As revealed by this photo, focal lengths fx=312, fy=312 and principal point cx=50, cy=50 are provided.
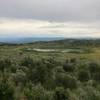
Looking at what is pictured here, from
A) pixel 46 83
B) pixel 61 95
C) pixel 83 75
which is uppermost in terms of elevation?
pixel 61 95

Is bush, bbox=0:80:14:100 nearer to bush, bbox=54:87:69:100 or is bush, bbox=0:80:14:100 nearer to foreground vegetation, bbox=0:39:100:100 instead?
foreground vegetation, bbox=0:39:100:100

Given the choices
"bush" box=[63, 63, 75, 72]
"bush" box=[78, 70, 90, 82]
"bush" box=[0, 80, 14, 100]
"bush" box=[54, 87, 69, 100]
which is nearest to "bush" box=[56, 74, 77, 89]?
"bush" box=[78, 70, 90, 82]

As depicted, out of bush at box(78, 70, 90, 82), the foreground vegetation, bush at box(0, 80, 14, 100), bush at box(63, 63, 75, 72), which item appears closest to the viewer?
bush at box(0, 80, 14, 100)

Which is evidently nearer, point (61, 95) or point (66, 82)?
point (61, 95)

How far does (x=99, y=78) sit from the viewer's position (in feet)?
137

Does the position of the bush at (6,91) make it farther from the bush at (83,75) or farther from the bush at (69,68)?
the bush at (69,68)

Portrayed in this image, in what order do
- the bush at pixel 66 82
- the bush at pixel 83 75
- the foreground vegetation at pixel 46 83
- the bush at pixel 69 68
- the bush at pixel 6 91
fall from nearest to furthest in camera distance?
the bush at pixel 6 91 → the foreground vegetation at pixel 46 83 → the bush at pixel 66 82 → the bush at pixel 83 75 → the bush at pixel 69 68

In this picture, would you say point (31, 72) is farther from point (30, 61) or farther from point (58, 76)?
point (30, 61)

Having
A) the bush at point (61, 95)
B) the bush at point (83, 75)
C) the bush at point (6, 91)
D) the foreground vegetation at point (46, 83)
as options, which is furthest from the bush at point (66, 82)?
the bush at point (6, 91)

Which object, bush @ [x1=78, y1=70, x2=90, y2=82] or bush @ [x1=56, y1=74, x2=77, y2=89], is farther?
bush @ [x1=78, y1=70, x2=90, y2=82]

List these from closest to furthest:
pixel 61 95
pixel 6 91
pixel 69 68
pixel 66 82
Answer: pixel 6 91
pixel 61 95
pixel 66 82
pixel 69 68

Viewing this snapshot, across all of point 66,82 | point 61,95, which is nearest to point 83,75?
point 66,82

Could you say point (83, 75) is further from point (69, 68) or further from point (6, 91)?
point (6, 91)

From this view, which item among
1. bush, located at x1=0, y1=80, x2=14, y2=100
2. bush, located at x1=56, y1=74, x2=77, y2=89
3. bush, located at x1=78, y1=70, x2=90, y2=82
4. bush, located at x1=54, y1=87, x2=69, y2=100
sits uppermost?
bush, located at x1=0, y1=80, x2=14, y2=100
